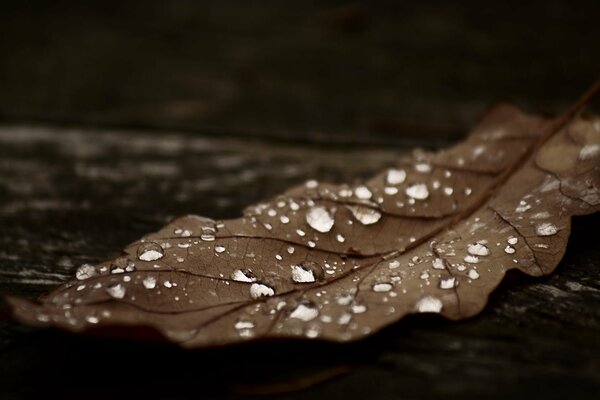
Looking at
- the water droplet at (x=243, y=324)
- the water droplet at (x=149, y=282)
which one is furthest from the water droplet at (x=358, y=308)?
the water droplet at (x=149, y=282)

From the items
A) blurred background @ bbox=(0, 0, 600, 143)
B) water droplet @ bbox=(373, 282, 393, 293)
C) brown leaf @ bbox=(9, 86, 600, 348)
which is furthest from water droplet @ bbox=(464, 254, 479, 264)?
blurred background @ bbox=(0, 0, 600, 143)

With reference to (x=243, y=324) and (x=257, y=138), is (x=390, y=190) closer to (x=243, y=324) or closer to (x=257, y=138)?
(x=243, y=324)

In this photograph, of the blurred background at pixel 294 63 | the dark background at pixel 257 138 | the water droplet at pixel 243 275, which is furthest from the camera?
the blurred background at pixel 294 63

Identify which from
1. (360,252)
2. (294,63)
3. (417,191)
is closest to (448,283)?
(360,252)

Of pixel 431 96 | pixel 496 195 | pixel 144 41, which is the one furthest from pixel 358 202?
pixel 144 41

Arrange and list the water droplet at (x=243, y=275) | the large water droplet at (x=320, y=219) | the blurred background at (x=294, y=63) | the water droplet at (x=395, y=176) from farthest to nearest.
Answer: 1. the blurred background at (x=294, y=63)
2. the water droplet at (x=395, y=176)
3. the large water droplet at (x=320, y=219)
4. the water droplet at (x=243, y=275)

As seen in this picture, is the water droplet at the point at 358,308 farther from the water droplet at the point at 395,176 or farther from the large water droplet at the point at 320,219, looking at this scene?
the water droplet at the point at 395,176

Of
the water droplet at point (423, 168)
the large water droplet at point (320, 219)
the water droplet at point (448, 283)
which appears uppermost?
the water droplet at point (423, 168)
